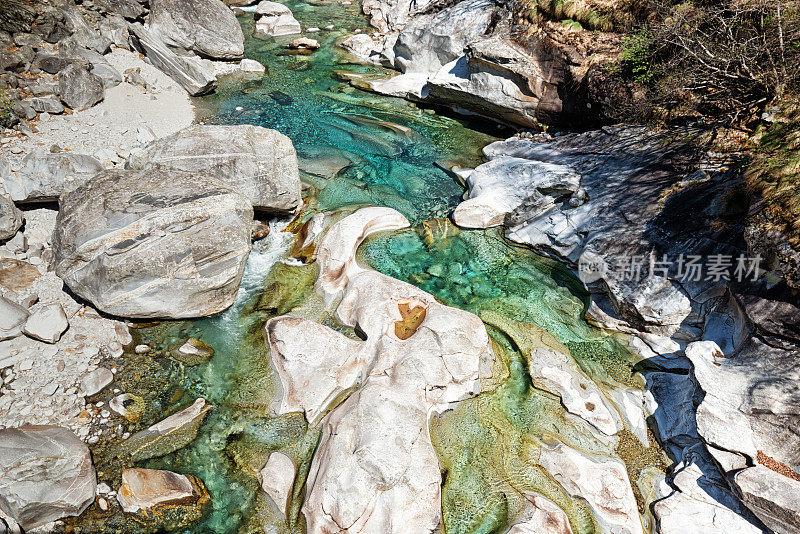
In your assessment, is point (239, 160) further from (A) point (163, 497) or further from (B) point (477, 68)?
(B) point (477, 68)

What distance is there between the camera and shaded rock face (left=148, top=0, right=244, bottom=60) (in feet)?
44.7

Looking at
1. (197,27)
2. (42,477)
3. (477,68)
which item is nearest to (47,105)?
(197,27)

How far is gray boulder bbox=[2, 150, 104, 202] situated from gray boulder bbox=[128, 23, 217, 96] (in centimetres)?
482

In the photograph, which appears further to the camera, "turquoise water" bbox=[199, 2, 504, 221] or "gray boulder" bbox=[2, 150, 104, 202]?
"turquoise water" bbox=[199, 2, 504, 221]

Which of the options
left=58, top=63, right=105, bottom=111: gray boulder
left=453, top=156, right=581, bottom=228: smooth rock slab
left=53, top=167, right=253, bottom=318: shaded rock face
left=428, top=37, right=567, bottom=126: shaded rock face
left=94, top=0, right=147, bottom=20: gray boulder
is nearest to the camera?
left=53, top=167, right=253, bottom=318: shaded rock face

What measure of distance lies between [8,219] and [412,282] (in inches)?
241

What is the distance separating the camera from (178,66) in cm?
1247

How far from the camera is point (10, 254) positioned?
7379mm

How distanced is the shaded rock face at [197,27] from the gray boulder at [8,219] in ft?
26.4

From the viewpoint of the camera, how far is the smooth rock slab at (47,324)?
252 inches

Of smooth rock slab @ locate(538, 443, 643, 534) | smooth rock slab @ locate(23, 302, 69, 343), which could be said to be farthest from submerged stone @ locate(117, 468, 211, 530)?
smooth rock slab @ locate(538, 443, 643, 534)

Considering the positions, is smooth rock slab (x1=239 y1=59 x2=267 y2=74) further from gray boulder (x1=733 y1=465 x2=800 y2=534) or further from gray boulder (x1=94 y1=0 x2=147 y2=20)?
gray boulder (x1=733 y1=465 x2=800 y2=534)

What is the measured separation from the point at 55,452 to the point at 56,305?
2.41 metres

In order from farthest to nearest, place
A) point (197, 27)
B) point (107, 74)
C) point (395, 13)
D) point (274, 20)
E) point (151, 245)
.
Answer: point (395, 13), point (274, 20), point (197, 27), point (107, 74), point (151, 245)
